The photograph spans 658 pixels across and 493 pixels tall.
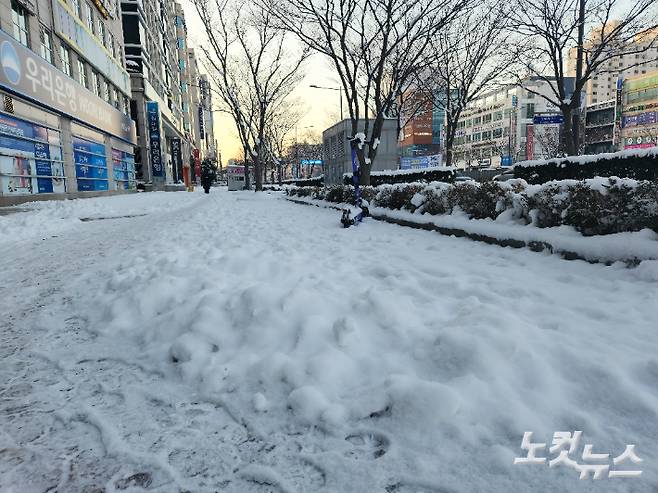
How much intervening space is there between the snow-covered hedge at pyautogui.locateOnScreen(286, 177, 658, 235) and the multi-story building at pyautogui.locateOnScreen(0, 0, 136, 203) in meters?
15.0

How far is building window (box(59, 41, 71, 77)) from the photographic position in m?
19.2

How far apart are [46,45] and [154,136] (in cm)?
2062

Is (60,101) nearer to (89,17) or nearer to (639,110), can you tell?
(89,17)

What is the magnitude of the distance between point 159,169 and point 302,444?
40.5m

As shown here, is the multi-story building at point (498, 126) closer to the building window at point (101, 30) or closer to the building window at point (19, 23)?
the building window at point (101, 30)

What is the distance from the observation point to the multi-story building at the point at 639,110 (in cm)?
7038

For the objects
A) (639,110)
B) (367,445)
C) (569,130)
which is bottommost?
(367,445)

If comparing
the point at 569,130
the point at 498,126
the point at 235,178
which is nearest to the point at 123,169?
the point at 235,178

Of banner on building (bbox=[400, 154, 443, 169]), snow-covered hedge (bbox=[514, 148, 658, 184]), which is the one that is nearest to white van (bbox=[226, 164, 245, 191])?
banner on building (bbox=[400, 154, 443, 169])

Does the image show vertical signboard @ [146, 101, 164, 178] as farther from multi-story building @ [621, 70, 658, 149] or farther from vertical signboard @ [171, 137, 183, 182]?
multi-story building @ [621, 70, 658, 149]

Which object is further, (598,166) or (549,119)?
(549,119)

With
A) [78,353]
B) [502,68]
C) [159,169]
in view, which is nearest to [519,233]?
[78,353]

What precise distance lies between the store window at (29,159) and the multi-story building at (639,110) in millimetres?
81838

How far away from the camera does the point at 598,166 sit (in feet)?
34.4
